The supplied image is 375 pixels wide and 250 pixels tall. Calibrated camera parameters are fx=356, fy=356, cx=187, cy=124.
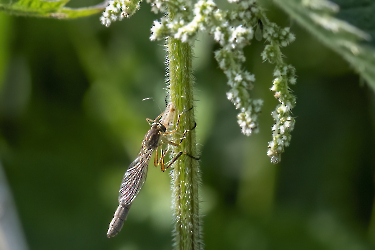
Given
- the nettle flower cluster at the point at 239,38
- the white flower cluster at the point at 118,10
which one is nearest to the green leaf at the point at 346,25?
the nettle flower cluster at the point at 239,38

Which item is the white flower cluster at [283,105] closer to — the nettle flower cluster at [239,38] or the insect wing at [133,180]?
the nettle flower cluster at [239,38]

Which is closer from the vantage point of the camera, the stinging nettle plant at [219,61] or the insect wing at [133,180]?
the stinging nettle plant at [219,61]

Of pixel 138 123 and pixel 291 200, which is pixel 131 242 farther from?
pixel 291 200

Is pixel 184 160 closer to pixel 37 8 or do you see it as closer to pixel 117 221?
pixel 37 8

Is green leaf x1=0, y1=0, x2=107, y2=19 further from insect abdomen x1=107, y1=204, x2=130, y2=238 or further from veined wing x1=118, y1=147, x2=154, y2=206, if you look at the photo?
insect abdomen x1=107, y1=204, x2=130, y2=238

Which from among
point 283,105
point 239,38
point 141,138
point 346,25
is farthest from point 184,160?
point 141,138

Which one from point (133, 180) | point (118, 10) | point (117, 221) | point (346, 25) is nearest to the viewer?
point (346, 25)

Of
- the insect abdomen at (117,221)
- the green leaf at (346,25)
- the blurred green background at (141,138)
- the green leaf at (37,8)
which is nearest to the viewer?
the green leaf at (346,25)
